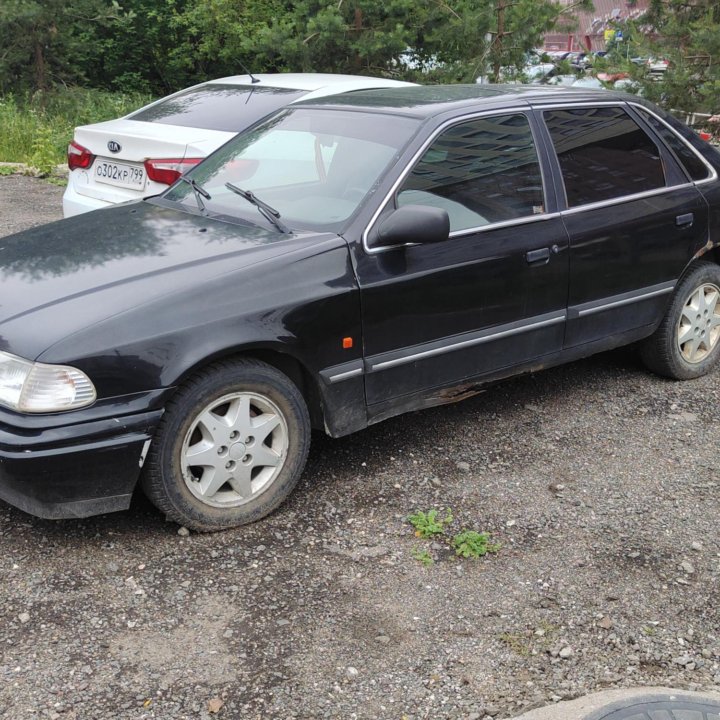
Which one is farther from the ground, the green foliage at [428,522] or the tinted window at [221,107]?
the tinted window at [221,107]

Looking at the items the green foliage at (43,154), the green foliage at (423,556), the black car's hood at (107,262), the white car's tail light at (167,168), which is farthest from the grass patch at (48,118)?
the green foliage at (423,556)

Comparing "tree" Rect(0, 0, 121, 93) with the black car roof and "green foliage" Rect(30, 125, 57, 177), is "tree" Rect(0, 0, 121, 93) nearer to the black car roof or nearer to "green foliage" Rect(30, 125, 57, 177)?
"green foliage" Rect(30, 125, 57, 177)

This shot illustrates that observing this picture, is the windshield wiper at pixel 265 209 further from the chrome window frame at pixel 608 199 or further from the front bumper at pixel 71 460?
the chrome window frame at pixel 608 199

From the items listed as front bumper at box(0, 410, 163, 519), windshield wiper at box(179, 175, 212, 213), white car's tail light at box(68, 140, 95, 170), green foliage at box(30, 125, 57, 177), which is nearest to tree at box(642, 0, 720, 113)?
white car's tail light at box(68, 140, 95, 170)

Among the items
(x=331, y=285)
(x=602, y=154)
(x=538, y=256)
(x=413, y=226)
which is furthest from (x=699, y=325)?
(x=331, y=285)

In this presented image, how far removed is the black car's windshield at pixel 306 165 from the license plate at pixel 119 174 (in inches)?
62.4

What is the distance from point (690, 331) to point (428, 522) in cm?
243

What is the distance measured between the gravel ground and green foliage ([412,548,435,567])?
0.04ft

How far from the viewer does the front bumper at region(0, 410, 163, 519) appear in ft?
10.6

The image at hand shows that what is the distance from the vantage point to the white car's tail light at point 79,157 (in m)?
6.68

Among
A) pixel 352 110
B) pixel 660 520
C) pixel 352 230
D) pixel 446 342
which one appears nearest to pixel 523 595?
pixel 660 520

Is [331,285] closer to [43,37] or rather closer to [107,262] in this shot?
[107,262]

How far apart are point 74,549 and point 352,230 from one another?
1685mm

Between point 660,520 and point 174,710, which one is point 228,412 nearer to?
point 174,710
